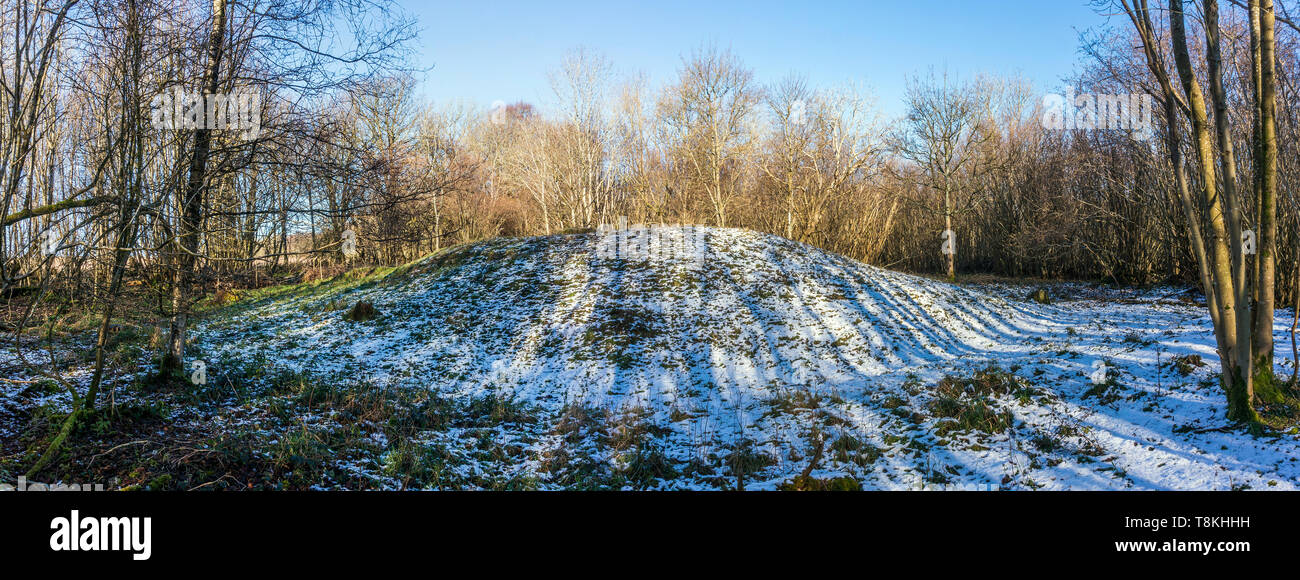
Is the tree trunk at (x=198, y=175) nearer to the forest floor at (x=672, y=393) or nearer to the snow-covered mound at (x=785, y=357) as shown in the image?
the forest floor at (x=672, y=393)

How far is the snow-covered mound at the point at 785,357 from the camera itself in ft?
16.4

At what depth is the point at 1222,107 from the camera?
455 centimetres

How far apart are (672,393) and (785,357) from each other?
7.25 ft

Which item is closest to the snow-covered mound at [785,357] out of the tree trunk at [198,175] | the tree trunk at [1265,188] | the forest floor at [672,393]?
the forest floor at [672,393]

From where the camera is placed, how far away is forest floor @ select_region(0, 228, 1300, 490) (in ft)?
15.2

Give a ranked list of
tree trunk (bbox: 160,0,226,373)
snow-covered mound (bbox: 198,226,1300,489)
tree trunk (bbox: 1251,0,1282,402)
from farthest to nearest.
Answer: tree trunk (bbox: 160,0,226,373)
snow-covered mound (bbox: 198,226,1300,489)
tree trunk (bbox: 1251,0,1282,402)

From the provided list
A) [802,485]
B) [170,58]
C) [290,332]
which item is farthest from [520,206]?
[802,485]

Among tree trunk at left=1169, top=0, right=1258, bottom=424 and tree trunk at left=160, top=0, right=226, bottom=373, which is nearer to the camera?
tree trunk at left=1169, top=0, right=1258, bottom=424

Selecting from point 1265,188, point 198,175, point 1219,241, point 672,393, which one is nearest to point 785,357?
point 672,393

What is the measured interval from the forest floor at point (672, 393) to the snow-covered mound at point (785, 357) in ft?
0.14

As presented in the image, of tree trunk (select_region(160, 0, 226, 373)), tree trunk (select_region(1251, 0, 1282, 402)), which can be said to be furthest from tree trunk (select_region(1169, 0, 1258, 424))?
tree trunk (select_region(160, 0, 226, 373))

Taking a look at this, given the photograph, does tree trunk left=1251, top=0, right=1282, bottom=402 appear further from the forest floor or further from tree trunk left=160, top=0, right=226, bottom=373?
tree trunk left=160, top=0, right=226, bottom=373

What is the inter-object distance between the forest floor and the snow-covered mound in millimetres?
43

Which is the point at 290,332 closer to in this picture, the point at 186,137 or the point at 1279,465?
the point at 186,137
